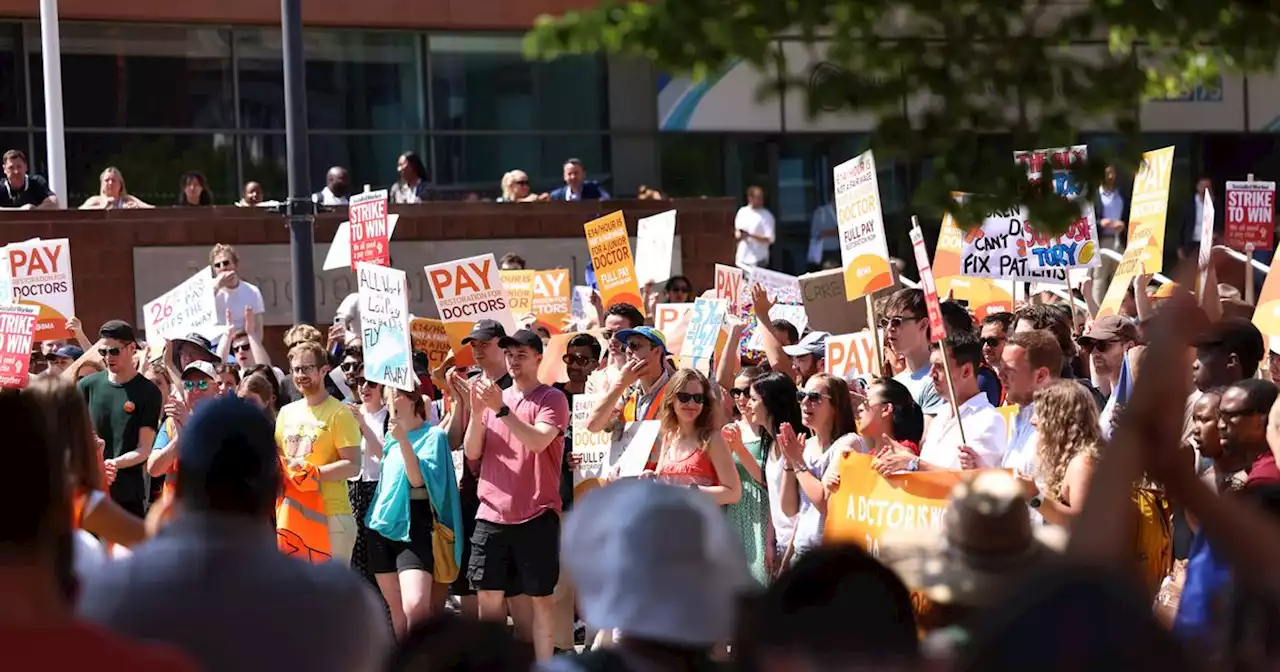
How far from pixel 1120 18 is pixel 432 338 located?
8.15 meters

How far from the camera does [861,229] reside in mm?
10977

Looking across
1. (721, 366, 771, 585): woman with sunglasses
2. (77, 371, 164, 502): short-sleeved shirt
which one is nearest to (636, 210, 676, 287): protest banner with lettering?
(77, 371, 164, 502): short-sleeved shirt

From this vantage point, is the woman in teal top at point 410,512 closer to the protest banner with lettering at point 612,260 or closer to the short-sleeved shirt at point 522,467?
the short-sleeved shirt at point 522,467

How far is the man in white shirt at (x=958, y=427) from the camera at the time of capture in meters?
7.36

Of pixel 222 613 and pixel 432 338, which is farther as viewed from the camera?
pixel 432 338

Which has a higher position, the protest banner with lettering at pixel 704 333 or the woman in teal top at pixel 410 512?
the protest banner with lettering at pixel 704 333

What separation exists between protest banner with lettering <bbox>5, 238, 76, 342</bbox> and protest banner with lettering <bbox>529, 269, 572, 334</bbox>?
326 cm

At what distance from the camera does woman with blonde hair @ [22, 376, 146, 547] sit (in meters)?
5.02

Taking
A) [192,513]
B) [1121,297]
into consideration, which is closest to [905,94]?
[192,513]

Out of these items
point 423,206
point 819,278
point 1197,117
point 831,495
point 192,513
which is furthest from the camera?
point 1197,117

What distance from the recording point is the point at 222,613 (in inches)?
141

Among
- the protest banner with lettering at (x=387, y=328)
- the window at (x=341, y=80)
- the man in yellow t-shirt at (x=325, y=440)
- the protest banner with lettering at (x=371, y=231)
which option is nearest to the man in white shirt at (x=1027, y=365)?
the protest banner with lettering at (x=387, y=328)

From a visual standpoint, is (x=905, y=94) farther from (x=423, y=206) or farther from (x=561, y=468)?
(x=423, y=206)

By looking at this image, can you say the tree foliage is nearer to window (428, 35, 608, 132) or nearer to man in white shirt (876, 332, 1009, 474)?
man in white shirt (876, 332, 1009, 474)
